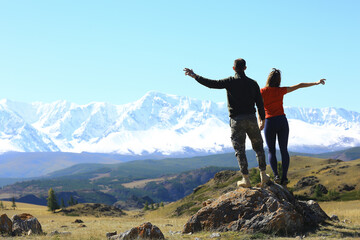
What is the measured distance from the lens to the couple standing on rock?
1496 cm

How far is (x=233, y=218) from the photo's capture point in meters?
15.7

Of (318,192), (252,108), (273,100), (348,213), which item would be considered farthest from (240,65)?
(318,192)

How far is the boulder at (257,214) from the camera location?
48.2 feet

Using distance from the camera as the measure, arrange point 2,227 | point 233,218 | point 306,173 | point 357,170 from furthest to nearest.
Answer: point 306,173
point 357,170
point 2,227
point 233,218

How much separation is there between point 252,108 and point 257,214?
392 centimetres

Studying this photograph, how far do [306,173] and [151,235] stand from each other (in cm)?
12196

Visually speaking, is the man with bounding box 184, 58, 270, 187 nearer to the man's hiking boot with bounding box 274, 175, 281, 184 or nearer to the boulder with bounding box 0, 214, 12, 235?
the man's hiking boot with bounding box 274, 175, 281, 184

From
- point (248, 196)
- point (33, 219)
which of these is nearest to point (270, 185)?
point (248, 196)

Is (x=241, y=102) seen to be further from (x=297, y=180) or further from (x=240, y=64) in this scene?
(x=297, y=180)

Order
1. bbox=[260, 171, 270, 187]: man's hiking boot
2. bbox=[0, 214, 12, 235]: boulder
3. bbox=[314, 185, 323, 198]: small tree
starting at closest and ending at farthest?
1. bbox=[260, 171, 270, 187]: man's hiking boot
2. bbox=[0, 214, 12, 235]: boulder
3. bbox=[314, 185, 323, 198]: small tree

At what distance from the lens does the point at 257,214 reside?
15.1 m

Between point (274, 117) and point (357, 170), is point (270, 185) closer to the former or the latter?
point (274, 117)

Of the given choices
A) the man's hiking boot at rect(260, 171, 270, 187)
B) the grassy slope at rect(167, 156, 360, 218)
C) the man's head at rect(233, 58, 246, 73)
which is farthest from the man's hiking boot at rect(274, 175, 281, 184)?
the grassy slope at rect(167, 156, 360, 218)

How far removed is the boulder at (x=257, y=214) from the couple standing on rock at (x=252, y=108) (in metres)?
0.71
